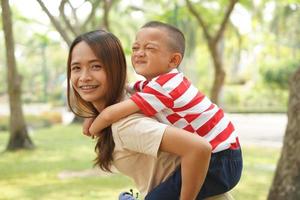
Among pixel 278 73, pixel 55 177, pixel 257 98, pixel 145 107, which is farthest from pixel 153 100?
pixel 257 98

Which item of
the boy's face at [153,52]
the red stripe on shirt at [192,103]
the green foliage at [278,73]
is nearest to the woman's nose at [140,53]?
the boy's face at [153,52]

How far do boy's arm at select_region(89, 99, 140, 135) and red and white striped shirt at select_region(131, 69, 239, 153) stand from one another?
0.07ft

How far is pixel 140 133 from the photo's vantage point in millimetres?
1407

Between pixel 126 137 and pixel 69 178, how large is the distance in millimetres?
5880

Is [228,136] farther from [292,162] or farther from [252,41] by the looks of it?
[252,41]

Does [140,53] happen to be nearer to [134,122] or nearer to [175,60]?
[175,60]

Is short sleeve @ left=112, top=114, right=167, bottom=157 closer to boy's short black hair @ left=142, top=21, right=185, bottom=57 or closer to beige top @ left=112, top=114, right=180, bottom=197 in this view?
beige top @ left=112, top=114, right=180, bottom=197

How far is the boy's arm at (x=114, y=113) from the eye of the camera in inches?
57.3

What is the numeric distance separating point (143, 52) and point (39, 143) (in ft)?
33.8

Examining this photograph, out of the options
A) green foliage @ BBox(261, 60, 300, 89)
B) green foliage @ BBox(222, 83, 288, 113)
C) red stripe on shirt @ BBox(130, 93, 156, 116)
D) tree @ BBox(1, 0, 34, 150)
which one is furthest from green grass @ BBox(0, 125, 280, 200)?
green foliage @ BBox(222, 83, 288, 113)

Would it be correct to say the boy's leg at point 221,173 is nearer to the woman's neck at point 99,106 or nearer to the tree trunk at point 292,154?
the woman's neck at point 99,106

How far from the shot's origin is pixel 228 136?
5.10ft

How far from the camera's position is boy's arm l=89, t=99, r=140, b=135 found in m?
1.46

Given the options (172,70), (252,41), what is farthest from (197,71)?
(172,70)
